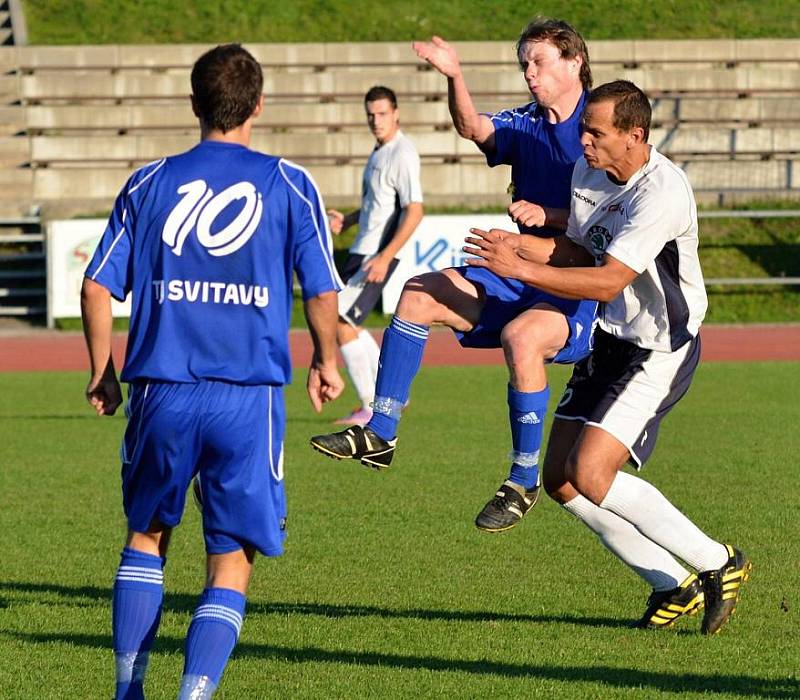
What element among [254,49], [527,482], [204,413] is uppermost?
[254,49]

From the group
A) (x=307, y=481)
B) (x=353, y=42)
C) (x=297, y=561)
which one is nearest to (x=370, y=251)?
(x=307, y=481)

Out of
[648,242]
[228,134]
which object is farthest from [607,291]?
[228,134]

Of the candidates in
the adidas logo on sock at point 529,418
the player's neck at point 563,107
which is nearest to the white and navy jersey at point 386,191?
the player's neck at point 563,107

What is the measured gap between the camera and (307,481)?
31.6 feet

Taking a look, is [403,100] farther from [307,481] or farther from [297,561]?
[297,561]

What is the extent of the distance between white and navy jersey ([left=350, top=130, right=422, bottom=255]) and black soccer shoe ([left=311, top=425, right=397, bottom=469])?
5496 millimetres

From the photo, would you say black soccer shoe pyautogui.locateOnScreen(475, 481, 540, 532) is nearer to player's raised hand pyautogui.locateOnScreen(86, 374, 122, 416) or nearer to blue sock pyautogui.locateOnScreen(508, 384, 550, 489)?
blue sock pyautogui.locateOnScreen(508, 384, 550, 489)

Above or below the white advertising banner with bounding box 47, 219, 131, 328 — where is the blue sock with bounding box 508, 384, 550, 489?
above

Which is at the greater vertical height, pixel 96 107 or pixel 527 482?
pixel 96 107

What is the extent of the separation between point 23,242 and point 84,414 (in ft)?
33.5

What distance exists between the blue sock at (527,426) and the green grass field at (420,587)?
0.59 metres

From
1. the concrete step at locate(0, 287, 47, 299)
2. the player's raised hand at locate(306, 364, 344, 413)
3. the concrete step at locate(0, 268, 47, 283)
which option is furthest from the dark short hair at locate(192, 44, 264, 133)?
the concrete step at locate(0, 268, 47, 283)

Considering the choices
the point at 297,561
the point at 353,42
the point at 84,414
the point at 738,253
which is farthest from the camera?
the point at 353,42

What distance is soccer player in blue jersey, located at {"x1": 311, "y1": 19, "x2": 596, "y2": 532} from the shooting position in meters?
6.06
